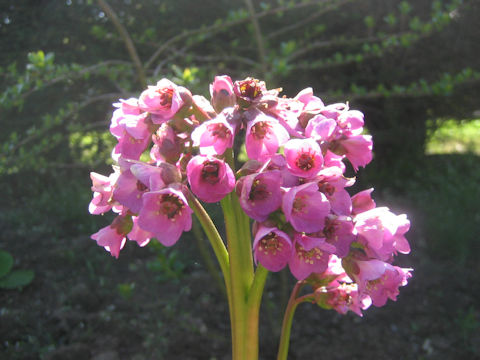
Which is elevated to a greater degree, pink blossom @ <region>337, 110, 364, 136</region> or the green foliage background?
the green foliage background

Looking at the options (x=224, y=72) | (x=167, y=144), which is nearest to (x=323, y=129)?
(x=167, y=144)

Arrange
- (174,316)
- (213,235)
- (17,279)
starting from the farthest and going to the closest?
(17,279)
(174,316)
(213,235)

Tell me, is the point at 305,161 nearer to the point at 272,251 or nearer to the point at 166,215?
the point at 272,251

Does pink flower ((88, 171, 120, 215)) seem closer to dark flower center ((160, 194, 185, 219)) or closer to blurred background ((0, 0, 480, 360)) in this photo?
dark flower center ((160, 194, 185, 219))

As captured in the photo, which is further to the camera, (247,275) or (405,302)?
(405,302)

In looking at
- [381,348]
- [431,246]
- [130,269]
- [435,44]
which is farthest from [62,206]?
[435,44]

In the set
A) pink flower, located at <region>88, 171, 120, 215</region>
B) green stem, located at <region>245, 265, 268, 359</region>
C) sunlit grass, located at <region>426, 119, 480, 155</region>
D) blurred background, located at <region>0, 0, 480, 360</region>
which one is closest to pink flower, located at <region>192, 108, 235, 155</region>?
pink flower, located at <region>88, 171, 120, 215</region>

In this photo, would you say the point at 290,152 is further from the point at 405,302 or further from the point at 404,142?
the point at 404,142
